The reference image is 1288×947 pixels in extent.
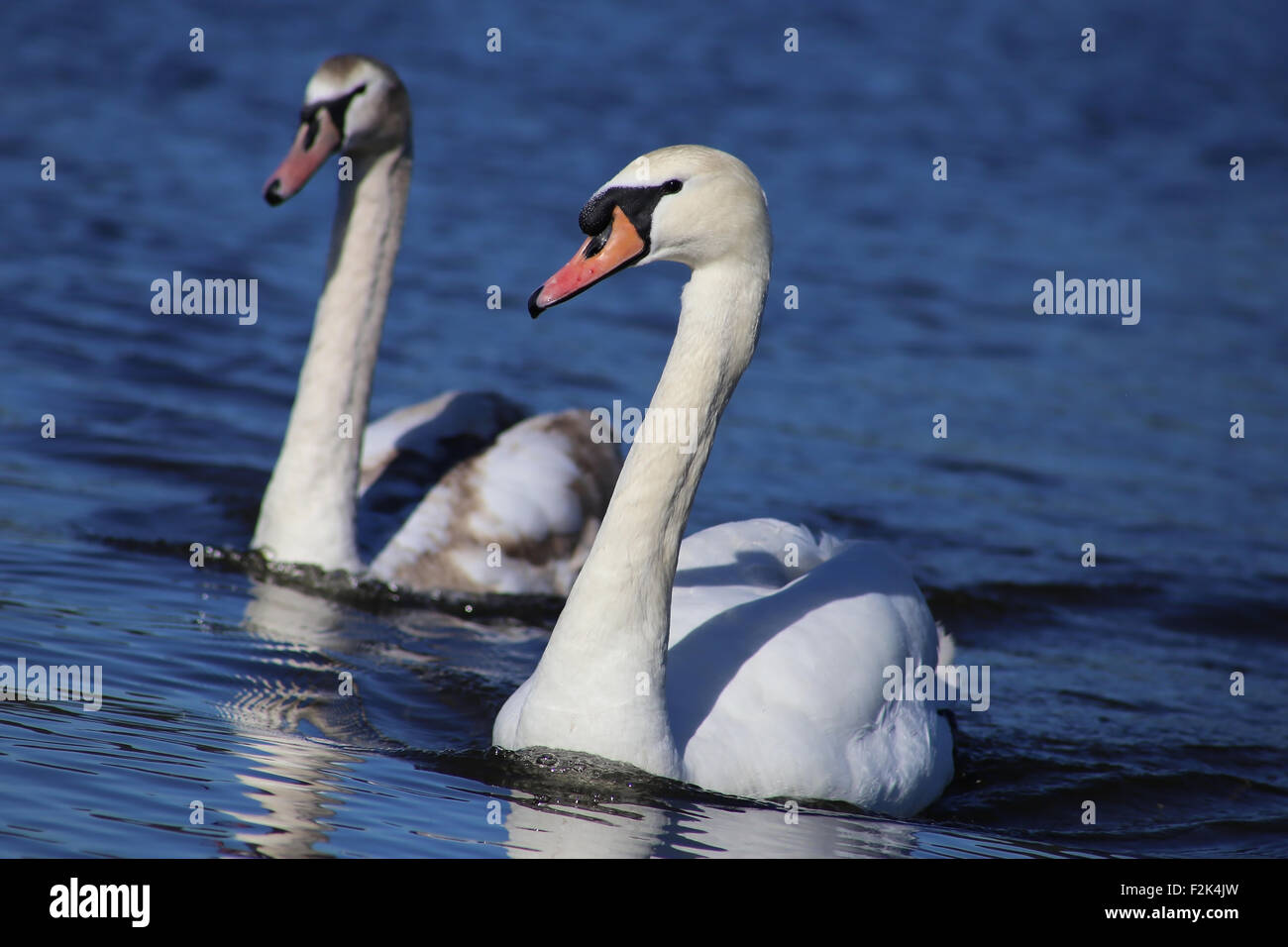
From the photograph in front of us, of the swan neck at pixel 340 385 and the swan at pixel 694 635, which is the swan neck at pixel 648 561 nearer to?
the swan at pixel 694 635

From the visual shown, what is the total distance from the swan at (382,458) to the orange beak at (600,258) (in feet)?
8.18

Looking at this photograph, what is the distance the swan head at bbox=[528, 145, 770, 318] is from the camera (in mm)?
4926

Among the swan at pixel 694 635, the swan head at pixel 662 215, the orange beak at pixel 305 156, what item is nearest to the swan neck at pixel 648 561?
the swan at pixel 694 635

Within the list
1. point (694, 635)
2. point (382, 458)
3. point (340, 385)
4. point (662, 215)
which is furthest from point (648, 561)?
point (382, 458)

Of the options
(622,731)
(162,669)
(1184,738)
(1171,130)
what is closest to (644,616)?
(622,731)

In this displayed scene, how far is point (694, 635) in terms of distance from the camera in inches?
220

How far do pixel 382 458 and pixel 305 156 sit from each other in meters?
1.84

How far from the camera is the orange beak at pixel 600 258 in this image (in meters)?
4.88

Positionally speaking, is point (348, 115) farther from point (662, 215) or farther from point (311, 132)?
point (662, 215)

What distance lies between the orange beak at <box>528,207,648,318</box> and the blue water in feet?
4.76

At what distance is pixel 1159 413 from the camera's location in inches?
482

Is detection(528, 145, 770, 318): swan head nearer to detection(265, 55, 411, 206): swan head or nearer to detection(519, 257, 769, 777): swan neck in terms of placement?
detection(519, 257, 769, 777): swan neck

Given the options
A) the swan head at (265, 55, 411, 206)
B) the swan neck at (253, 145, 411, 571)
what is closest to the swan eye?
the swan head at (265, 55, 411, 206)
